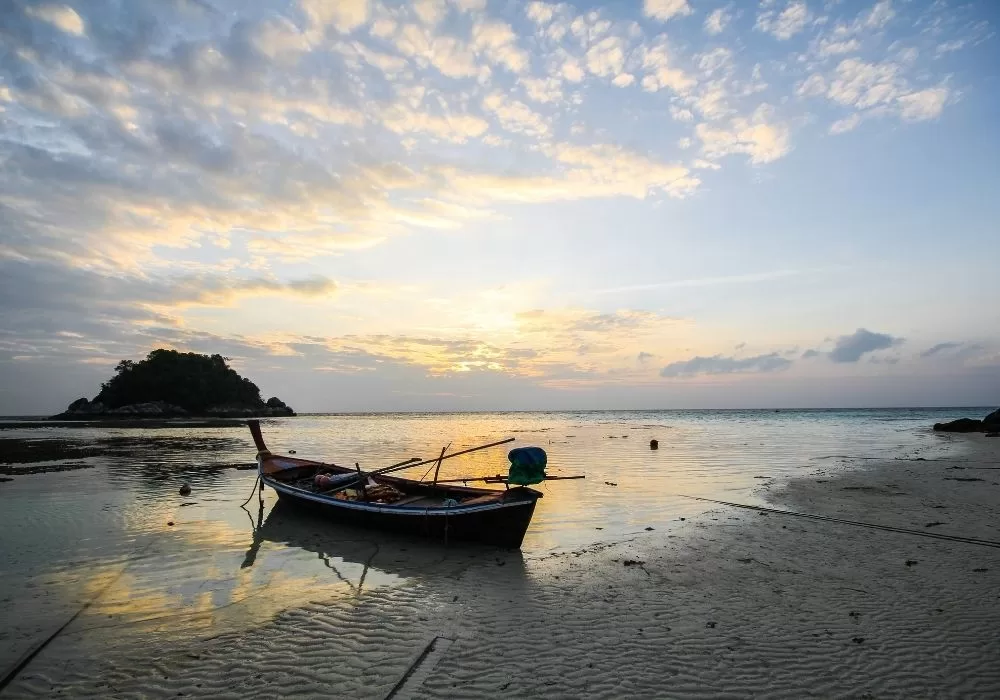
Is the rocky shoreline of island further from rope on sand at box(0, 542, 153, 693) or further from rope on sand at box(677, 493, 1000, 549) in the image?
rope on sand at box(0, 542, 153, 693)

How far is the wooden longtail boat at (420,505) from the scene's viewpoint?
11961mm

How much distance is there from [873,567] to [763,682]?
610cm

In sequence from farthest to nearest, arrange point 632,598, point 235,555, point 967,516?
point 967,516 → point 235,555 → point 632,598

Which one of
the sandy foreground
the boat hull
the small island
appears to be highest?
the small island

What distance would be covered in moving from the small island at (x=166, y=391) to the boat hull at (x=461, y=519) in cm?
11324

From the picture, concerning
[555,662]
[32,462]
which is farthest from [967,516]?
[32,462]

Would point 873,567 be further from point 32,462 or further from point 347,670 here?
point 32,462

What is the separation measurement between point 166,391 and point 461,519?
11986 cm

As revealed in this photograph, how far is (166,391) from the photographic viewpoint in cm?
10925

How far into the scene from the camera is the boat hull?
38.9ft

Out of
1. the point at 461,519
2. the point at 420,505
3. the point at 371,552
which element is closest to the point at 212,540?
the point at 371,552

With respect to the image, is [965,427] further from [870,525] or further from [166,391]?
[166,391]

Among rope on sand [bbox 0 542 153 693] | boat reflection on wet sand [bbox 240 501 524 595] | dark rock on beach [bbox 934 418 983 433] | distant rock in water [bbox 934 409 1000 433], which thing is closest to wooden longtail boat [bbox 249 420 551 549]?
boat reflection on wet sand [bbox 240 501 524 595]

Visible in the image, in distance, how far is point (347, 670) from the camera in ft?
21.3
